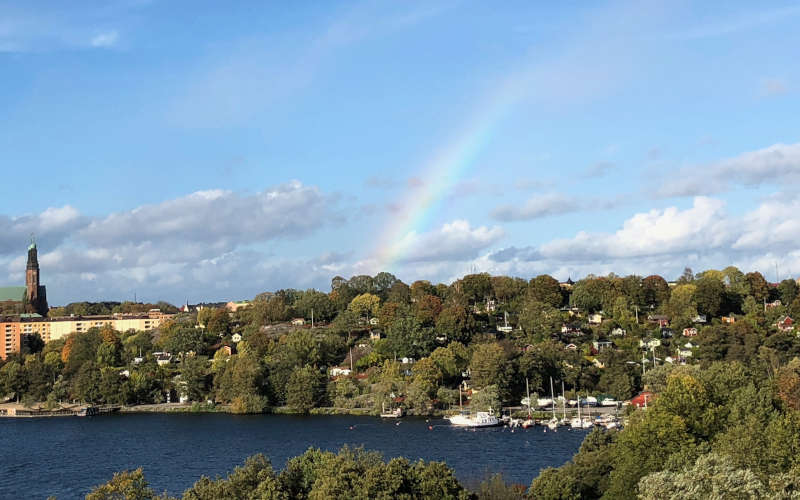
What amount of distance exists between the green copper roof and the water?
71.9 m

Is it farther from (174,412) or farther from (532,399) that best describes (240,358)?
(532,399)

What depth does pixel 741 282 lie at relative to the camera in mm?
86875

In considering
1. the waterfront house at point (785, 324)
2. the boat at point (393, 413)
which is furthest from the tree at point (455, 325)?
the waterfront house at point (785, 324)

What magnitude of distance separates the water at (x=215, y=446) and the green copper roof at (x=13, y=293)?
71927 mm

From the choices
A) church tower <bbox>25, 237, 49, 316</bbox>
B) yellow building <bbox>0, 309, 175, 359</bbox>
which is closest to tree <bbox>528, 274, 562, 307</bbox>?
yellow building <bbox>0, 309, 175, 359</bbox>

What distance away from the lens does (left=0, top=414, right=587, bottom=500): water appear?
3812cm

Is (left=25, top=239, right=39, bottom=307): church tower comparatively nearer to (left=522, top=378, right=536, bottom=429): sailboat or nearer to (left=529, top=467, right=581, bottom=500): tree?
(left=522, top=378, right=536, bottom=429): sailboat

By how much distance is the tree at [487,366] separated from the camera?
58406mm

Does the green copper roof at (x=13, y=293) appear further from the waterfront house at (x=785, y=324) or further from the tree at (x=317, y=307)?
the waterfront house at (x=785, y=324)

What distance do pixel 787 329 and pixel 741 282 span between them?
1920 cm

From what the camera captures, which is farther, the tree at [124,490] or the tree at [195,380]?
the tree at [195,380]

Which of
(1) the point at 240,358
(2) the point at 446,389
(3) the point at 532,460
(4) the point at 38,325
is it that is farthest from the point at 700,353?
(4) the point at 38,325

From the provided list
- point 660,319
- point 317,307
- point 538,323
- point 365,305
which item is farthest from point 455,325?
point 317,307

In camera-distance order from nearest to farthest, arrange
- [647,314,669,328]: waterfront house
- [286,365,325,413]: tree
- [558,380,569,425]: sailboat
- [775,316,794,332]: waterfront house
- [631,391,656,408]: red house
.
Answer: [558,380,569,425]: sailboat, [631,391,656,408]: red house, [286,365,325,413]: tree, [775,316,794,332]: waterfront house, [647,314,669,328]: waterfront house
